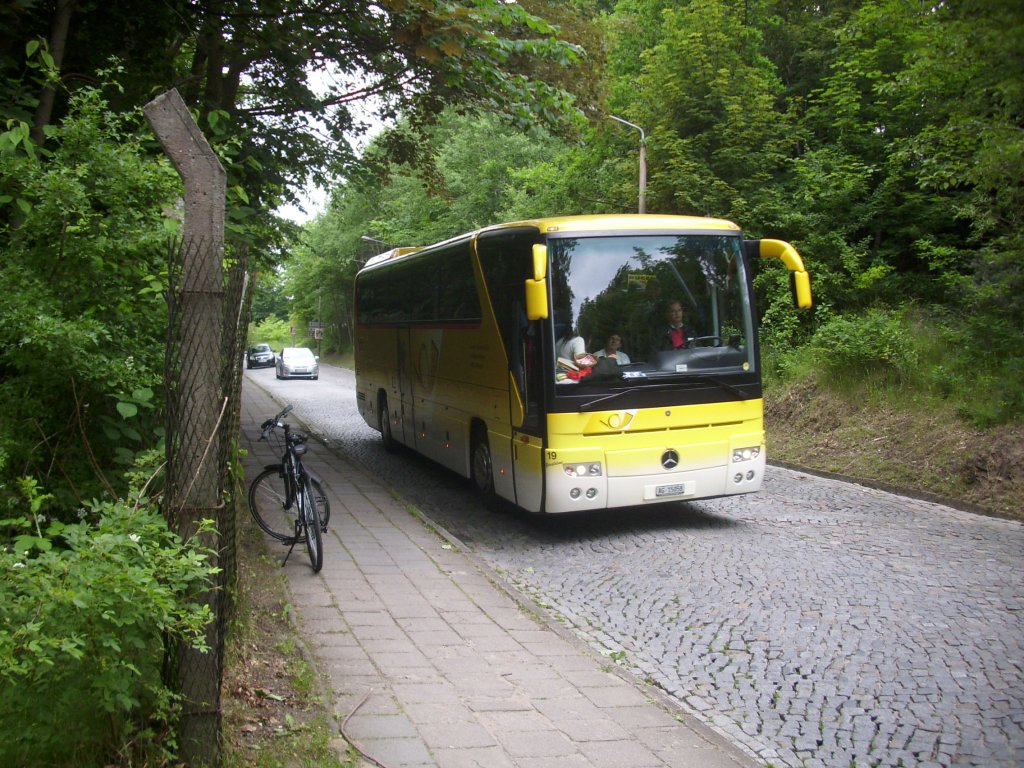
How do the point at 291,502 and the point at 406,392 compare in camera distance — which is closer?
the point at 291,502

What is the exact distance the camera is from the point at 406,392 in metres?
13.9

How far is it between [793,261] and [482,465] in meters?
4.02

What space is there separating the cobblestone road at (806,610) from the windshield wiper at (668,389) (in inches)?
53.1

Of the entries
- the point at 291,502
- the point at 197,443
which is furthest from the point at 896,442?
the point at 197,443

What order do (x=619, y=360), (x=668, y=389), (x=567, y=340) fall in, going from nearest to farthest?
(x=567, y=340) < (x=619, y=360) < (x=668, y=389)

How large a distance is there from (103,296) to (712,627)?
14.1ft

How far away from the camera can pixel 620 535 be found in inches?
364

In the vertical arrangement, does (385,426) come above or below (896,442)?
above

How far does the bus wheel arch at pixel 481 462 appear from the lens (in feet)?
33.9

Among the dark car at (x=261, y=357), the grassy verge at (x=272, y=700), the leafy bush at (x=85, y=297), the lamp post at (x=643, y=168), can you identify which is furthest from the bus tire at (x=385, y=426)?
the dark car at (x=261, y=357)

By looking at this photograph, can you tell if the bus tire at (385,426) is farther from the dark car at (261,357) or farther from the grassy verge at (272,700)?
the dark car at (261,357)

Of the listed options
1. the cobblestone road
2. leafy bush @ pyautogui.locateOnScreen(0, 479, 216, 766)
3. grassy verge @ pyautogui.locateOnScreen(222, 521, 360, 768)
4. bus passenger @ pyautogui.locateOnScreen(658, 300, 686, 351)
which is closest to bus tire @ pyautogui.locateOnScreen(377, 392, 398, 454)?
the cobblestone road

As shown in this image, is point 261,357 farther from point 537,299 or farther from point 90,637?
point 90,637

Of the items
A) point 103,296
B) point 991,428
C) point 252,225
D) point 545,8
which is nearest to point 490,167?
point 545,8
